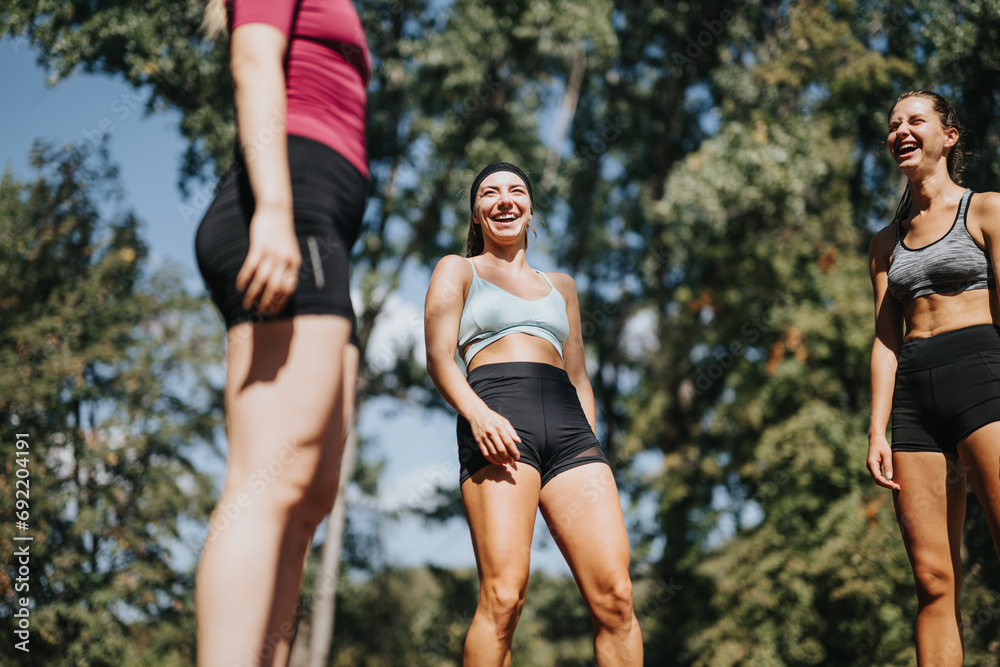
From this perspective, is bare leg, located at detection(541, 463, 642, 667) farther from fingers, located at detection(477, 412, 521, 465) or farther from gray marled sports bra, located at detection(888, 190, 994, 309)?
gray marled sports bra, located at detection(888, 190, 994, 309)

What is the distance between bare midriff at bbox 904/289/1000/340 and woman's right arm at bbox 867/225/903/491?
4.2 inches

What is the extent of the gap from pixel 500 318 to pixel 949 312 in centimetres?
154

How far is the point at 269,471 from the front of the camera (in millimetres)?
1340

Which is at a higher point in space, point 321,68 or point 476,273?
point 321,68

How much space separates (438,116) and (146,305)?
6066 mm

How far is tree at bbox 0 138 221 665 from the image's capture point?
954cm

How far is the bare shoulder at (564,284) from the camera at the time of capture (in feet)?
9.71

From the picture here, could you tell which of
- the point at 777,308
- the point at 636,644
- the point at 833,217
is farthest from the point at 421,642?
the point at 636,644

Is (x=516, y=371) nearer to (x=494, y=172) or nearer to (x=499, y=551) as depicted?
(x=499, y=551)

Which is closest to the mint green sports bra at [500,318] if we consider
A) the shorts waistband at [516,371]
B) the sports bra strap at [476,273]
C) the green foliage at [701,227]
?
the sports bra strap at [476,273]

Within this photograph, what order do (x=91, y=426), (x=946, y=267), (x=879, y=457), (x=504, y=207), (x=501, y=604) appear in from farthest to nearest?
A: 1. (x=91, y=426)
2. (x=504, y=207)
3. (x=879, y=457)
4. (x=946, y=267)
5. (x=501, y=604)

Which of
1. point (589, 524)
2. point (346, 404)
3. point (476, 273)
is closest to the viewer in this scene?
point (346, 404)

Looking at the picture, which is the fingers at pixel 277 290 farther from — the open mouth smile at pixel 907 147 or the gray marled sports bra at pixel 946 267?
the open mouth smile at pixel 907 147

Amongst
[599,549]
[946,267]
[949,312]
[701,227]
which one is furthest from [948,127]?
[701,227]
